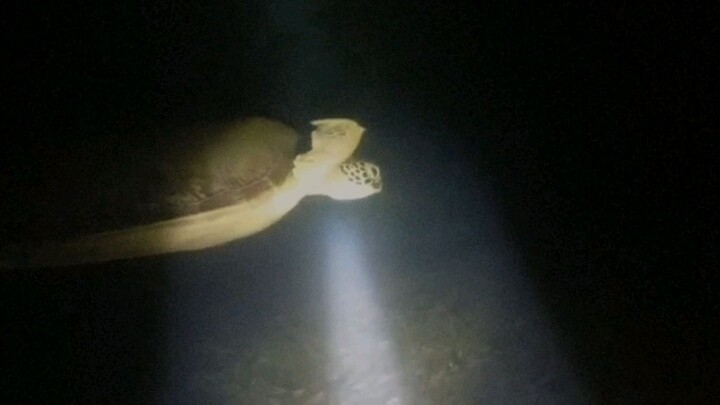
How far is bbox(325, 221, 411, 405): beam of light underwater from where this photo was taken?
5.32 feet

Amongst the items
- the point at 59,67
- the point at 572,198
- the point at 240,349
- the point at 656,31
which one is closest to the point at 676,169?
the point at 572,198

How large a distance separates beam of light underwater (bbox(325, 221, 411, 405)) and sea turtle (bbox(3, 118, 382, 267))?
0.18 meters

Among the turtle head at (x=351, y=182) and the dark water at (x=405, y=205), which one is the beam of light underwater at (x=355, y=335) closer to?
the dark water at (x=405, y=205)

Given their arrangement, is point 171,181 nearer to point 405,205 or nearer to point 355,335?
point 355,335

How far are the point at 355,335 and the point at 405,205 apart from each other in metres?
0.53

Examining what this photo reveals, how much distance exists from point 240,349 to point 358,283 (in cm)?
35

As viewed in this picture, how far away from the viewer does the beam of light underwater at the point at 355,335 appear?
1.62 meters

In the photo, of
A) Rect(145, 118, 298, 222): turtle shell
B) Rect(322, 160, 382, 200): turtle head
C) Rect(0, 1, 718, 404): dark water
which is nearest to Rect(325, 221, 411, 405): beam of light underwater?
Rect(0, 1, 718, 404): dark water

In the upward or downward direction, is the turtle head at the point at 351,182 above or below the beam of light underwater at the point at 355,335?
above

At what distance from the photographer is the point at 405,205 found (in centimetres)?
216

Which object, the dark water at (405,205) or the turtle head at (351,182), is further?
the turtle head at (351,182)

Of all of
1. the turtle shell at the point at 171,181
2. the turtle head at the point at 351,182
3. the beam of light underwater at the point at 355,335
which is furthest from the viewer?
the turtle head at the point at 351,182

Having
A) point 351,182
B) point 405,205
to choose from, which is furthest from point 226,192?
point 405,205

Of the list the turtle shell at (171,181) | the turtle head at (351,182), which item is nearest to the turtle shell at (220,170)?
the turtle shell at (171,181)
